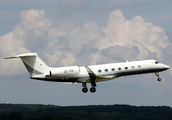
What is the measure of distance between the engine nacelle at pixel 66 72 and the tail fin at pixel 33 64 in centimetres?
195

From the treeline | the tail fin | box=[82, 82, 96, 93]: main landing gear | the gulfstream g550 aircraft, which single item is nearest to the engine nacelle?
the gulfstream g550 aircraft

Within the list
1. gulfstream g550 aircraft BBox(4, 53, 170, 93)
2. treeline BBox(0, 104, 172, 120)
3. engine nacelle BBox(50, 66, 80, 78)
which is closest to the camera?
engine nacelle BBox(50, 66, 80, 78)

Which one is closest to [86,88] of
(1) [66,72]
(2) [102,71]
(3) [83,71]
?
(3) [83,71]

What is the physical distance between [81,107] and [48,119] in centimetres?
5459

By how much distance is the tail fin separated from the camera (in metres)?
43.8

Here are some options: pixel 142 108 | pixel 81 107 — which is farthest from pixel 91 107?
pixel 142 108

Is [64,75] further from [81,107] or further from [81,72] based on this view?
[81,107]

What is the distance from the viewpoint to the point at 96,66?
45219 millimetres

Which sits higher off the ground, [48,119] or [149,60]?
[149,60]

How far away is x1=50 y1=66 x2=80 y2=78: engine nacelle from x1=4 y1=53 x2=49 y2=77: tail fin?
195 centimetres

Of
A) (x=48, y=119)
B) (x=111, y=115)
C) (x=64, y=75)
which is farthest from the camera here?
(x=111, y=115)

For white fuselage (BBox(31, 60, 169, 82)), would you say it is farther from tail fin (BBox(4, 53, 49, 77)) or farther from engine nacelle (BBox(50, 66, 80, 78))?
tail fin (BBox(4, 53, 49, 77))

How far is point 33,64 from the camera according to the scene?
4409 centimetres

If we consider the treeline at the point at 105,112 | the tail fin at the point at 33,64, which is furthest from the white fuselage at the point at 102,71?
the treeline at the point at 105,112
